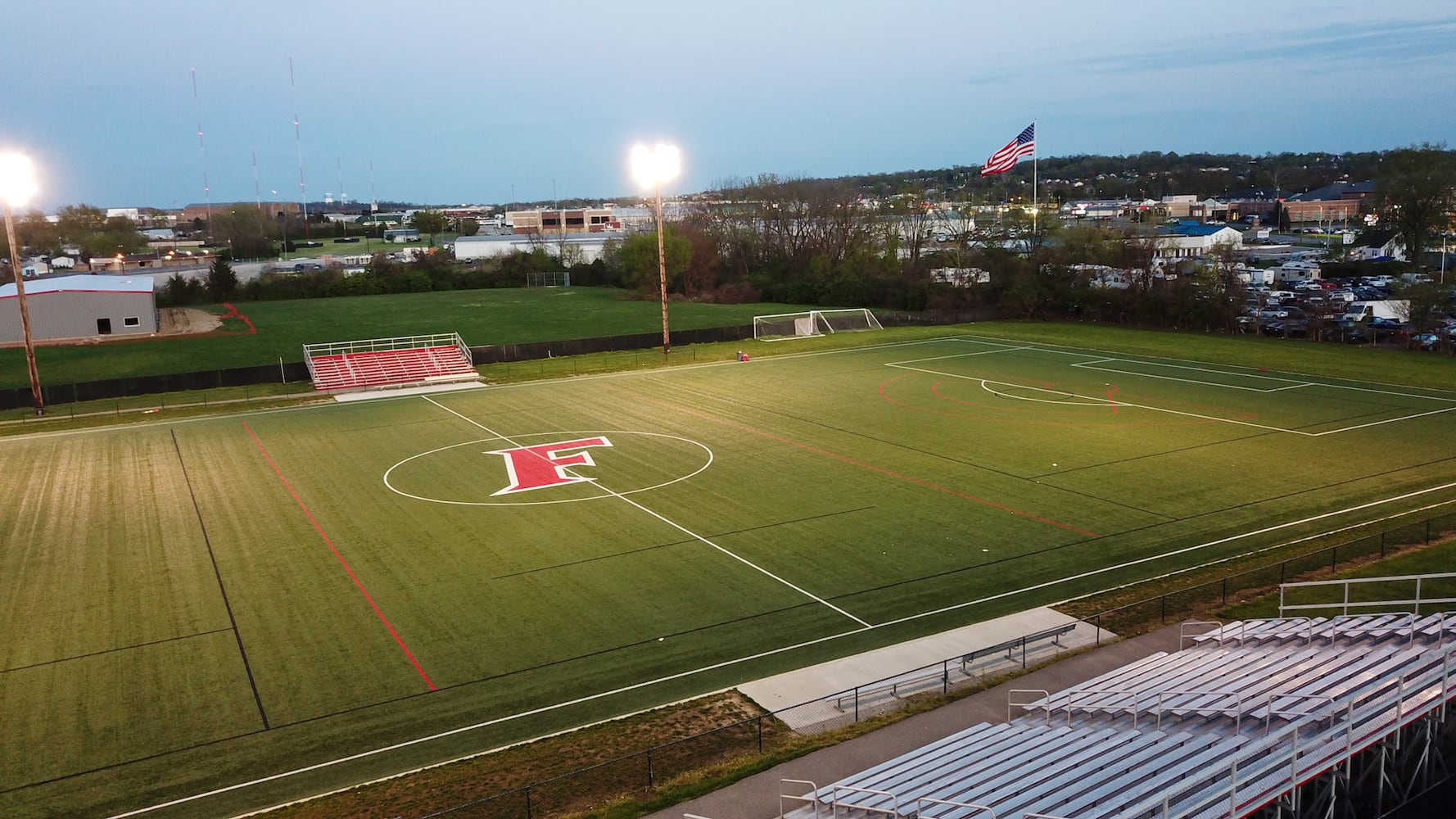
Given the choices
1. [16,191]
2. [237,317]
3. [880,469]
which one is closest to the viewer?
[880,469]

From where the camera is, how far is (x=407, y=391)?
50.7m

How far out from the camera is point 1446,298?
177 feet

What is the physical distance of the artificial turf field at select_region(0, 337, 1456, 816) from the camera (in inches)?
689

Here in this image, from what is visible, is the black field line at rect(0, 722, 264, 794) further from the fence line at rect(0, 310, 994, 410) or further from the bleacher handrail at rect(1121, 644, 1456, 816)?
the fence line at rect(0, 310, 994, 410)

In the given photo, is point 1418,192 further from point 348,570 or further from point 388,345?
point 348,570

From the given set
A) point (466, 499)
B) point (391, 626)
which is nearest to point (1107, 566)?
point (391, 626)

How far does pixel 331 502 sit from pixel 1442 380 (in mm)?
46471

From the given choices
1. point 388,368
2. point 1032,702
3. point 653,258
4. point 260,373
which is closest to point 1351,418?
point 1032,702

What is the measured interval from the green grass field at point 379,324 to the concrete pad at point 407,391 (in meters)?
15.8

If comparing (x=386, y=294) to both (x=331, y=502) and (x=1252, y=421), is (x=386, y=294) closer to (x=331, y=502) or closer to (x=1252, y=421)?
(x=331, y=502)

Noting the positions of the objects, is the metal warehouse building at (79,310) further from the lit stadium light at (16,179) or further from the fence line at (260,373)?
the lit stadium light at (16,179)

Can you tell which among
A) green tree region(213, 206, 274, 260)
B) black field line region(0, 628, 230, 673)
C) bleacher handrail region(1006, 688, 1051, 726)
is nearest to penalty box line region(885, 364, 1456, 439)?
bleacher handrail region(1006, 688, 1051, 726)

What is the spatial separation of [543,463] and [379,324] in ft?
166

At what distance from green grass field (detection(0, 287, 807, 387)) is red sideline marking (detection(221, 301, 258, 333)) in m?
0.60
